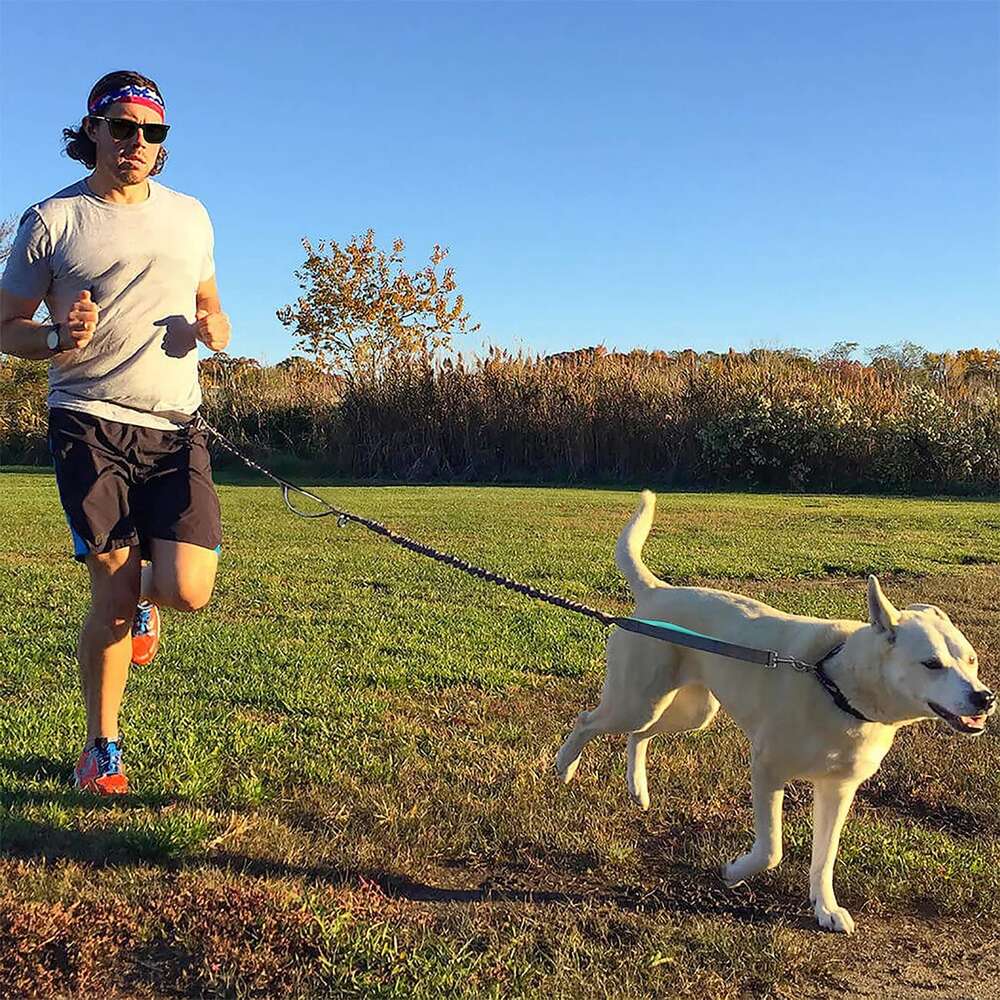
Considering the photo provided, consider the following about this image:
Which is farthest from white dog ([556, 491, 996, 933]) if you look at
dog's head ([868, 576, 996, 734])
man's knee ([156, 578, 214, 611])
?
man's knee ([156, 578, 214, 611])

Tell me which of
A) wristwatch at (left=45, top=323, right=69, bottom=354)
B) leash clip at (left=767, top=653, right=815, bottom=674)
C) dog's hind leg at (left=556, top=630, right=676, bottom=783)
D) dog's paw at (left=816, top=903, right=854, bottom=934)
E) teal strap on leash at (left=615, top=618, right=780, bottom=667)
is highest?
wristwatch at (left=45, top=323, right=69, bottom=354)

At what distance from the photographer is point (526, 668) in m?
5.44

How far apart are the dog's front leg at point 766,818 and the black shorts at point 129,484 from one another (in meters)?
2.15

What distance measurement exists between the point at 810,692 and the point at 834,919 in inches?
26.7

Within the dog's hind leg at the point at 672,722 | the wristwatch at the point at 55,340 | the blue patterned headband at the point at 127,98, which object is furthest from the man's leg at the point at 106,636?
the dog's hind leg at the point at 672,722

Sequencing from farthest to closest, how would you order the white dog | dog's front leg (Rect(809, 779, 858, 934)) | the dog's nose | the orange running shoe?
the orange running shoe
dog's front leg (Rect(809, 779, 858, 934))
the white dog
the dog's nose

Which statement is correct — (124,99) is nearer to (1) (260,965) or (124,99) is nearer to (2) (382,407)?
(1) (260,965)

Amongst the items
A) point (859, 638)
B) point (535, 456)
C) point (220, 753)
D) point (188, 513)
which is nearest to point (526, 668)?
point (220, 753)

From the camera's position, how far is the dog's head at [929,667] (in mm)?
2557

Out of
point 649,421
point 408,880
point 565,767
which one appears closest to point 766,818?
point 565,767

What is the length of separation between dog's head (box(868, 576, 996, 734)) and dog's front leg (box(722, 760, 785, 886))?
0.46 meters

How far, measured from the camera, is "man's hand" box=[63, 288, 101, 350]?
127 inches

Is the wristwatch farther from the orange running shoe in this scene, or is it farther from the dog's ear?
the dog's ear

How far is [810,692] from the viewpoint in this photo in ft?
9.37
